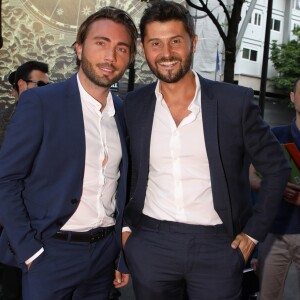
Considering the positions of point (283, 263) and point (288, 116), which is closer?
point (283, 263)

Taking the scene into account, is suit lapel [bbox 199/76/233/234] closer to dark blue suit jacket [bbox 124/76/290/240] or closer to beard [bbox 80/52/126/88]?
dark blue suit jacket [bbox 124/76/290/240]

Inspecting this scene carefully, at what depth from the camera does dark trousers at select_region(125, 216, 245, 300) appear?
2.30m

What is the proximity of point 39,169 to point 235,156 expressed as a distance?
1.07 meters

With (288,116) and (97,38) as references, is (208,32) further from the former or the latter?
(97,38)

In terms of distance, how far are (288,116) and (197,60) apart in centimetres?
1203

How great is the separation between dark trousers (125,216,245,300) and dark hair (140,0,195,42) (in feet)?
3.83

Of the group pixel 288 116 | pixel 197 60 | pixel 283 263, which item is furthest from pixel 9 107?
pixel 288 116

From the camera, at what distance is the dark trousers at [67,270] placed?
2.24 m

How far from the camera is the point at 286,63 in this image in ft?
91.8

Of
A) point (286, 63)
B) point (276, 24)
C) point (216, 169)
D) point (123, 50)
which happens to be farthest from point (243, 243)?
point (276, 24)

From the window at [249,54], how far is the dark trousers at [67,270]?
2863cm

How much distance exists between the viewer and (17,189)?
86.3 inches

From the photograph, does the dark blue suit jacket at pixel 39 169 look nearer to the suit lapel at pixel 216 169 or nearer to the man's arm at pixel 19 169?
the man's arm at pixel 19 169

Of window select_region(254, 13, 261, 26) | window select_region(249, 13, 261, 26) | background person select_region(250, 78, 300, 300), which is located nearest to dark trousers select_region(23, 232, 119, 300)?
background person select_region(250, 78, 300, 300)
